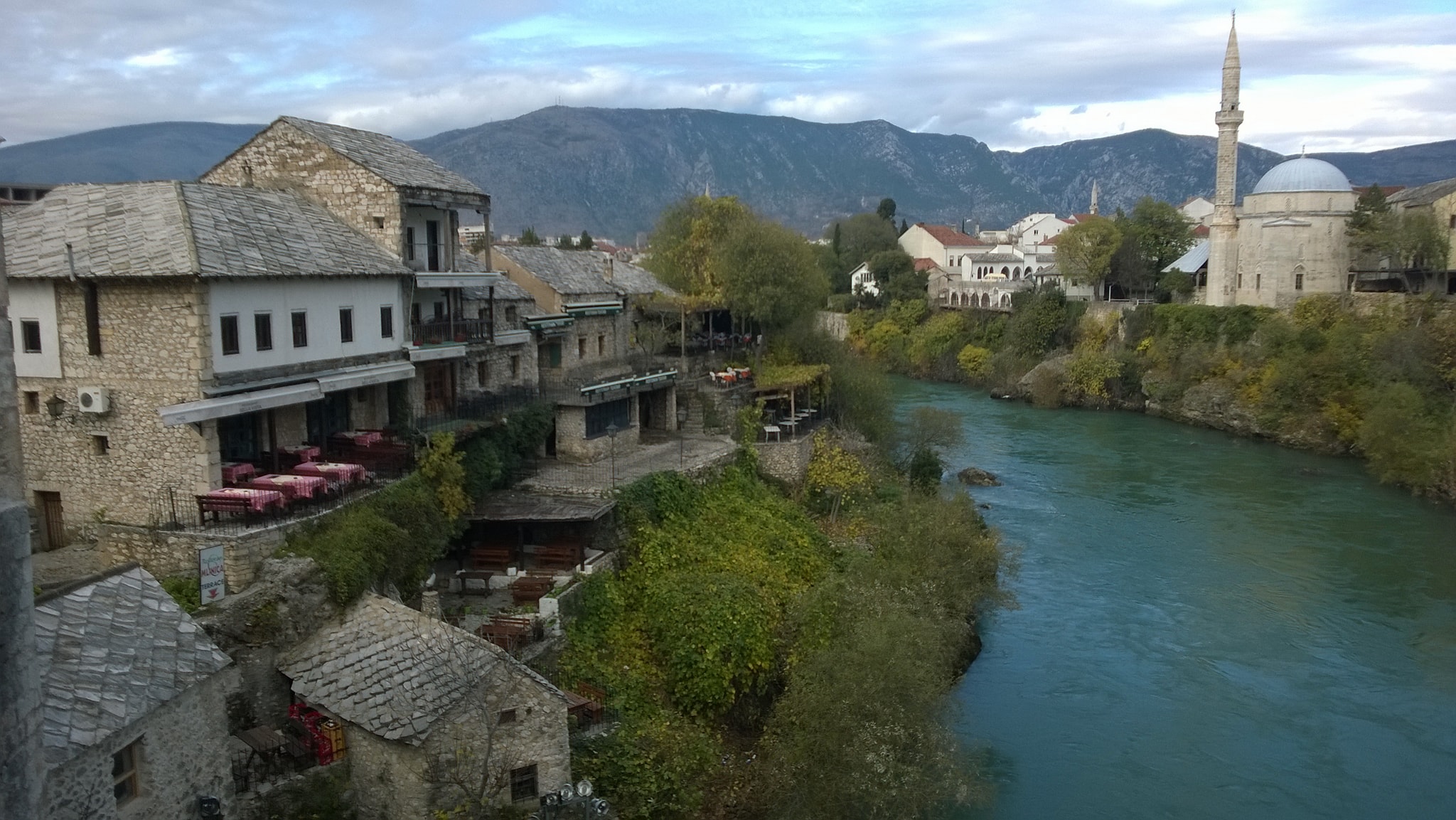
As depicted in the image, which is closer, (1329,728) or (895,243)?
(1329,728)

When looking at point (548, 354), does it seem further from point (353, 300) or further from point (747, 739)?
point (747, 739)

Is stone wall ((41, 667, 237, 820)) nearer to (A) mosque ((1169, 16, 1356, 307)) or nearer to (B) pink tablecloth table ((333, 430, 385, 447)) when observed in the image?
(B) pink tablecloth table ((333, 430, 385, 447))

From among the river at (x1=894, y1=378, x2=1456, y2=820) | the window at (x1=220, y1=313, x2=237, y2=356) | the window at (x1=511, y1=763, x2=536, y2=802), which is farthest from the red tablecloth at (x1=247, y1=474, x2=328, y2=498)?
the river at (x1=894, y1=378, x2=1456, y2=820)

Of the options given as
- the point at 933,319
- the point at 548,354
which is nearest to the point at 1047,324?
the point at 933,319

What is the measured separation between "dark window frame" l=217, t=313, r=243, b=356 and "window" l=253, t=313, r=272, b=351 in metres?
0.45

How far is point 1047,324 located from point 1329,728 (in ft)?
173

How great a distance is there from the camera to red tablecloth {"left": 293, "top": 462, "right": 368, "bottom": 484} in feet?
66.2

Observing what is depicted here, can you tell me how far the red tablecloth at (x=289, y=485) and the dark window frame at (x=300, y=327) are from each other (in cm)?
334

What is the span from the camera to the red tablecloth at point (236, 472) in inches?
758

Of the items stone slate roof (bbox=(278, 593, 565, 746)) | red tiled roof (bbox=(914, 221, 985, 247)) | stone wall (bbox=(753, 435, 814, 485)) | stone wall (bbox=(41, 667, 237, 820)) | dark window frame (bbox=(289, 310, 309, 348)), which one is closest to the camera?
stone wall (bbox=(41, 667, 237, 820))

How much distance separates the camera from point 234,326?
1942 cm

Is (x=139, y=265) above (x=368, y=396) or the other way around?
above

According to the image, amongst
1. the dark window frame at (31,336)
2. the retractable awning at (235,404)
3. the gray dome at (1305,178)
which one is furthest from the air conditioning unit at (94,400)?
the gray dome at (1305,178)

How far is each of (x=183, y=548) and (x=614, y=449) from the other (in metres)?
14.4
